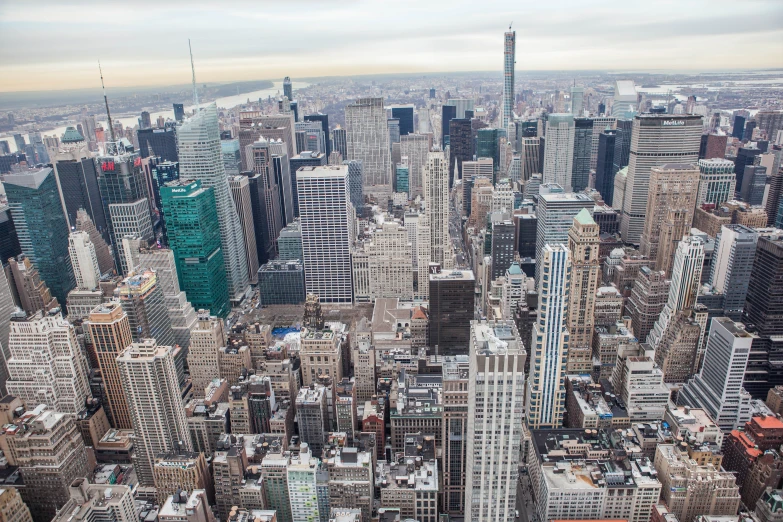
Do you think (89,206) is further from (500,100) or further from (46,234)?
(500,100)

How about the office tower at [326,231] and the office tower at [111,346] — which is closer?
the office tower at [111,346]

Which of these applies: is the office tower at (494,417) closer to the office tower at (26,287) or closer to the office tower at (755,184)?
the office tower at (26,287)

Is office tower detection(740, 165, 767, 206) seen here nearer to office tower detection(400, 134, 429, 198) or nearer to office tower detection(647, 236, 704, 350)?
office tower detection(647, 236, 704, 350)

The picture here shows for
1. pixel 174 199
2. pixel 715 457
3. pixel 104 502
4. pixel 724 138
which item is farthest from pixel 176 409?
pixel 724 138

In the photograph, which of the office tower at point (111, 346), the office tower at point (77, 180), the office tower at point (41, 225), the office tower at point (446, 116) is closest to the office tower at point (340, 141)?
the office tower at point (446, 116)

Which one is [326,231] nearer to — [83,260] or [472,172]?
[83,260]

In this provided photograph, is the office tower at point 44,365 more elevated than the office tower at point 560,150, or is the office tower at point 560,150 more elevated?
the office tower at point 560,150

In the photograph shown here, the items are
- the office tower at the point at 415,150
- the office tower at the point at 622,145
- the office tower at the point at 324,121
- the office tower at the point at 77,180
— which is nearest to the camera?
the office tower at the point at 77,180
